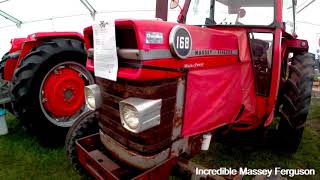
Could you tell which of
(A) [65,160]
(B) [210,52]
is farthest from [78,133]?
(B) [210,52]

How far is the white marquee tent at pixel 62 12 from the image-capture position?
10.6 meters

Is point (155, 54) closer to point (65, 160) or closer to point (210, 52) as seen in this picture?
point (210, 52)

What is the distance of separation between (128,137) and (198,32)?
84cm

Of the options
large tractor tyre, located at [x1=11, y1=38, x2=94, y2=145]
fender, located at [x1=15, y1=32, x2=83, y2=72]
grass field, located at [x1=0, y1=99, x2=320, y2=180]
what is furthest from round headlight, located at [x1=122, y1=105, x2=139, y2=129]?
fender, located at [x1=15, y1=32, x2=83, y2=72]

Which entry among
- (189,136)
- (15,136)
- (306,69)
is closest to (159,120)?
(189,136)

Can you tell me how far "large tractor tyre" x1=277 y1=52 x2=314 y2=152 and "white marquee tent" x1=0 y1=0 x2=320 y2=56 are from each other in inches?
290

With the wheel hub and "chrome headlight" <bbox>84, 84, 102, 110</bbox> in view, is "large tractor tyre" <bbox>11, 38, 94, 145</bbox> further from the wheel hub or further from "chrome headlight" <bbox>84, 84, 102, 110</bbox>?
"chrome headlight" <bbox>84, 84, 102, 110</bbox>

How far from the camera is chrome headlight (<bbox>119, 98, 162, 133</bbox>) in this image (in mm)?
1604

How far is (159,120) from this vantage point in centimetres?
172

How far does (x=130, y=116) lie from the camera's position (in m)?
1.68

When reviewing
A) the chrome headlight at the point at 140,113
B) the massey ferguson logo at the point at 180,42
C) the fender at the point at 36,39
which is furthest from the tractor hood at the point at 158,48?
the fender at the point at 36,39

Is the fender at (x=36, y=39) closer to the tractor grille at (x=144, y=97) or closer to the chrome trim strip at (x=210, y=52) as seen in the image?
the tractor grille at (x=144, y=97)

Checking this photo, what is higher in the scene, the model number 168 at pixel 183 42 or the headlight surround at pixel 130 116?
the model number 168 at pixel 183 42

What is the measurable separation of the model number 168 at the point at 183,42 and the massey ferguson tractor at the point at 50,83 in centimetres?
197
